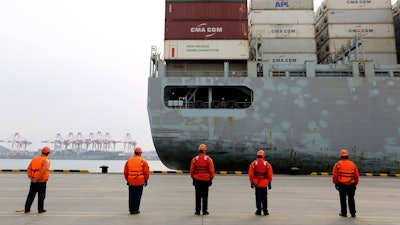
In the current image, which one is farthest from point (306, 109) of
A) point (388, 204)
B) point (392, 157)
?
point (388, 204)

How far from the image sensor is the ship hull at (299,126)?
70.5 feet

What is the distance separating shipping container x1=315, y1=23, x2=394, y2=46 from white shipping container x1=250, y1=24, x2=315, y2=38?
2354 mm

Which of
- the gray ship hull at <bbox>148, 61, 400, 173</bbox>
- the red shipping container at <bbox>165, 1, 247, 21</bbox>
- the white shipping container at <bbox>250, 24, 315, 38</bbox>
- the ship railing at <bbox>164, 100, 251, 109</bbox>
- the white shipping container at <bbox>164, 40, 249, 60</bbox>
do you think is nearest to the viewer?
the gray ship hull at <bbox>148, 61, 400, 173</bbox>

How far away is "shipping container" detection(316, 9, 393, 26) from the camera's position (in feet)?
85.6

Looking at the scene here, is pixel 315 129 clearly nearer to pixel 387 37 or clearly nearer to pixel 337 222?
pixel 387 37

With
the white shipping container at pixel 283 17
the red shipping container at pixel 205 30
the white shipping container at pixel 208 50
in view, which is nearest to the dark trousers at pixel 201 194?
the white shipping container at pixel 208 50

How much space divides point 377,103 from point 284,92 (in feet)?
21.9

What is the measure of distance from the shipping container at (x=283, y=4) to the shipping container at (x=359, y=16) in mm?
2279

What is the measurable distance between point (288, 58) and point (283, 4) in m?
4.91

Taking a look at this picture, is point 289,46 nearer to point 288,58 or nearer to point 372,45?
point 288,58

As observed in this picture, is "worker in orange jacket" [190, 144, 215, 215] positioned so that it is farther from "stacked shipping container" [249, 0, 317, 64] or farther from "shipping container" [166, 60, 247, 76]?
"stacked shipping container" [249, 0, 317, 64]

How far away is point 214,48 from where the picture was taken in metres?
23.0

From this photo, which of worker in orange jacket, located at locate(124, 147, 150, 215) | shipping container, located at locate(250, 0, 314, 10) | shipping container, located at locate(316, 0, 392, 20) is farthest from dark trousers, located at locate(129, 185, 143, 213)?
shipping container, located at locate(316, 0, 392, 20)

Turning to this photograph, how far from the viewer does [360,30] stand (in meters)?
26.1
